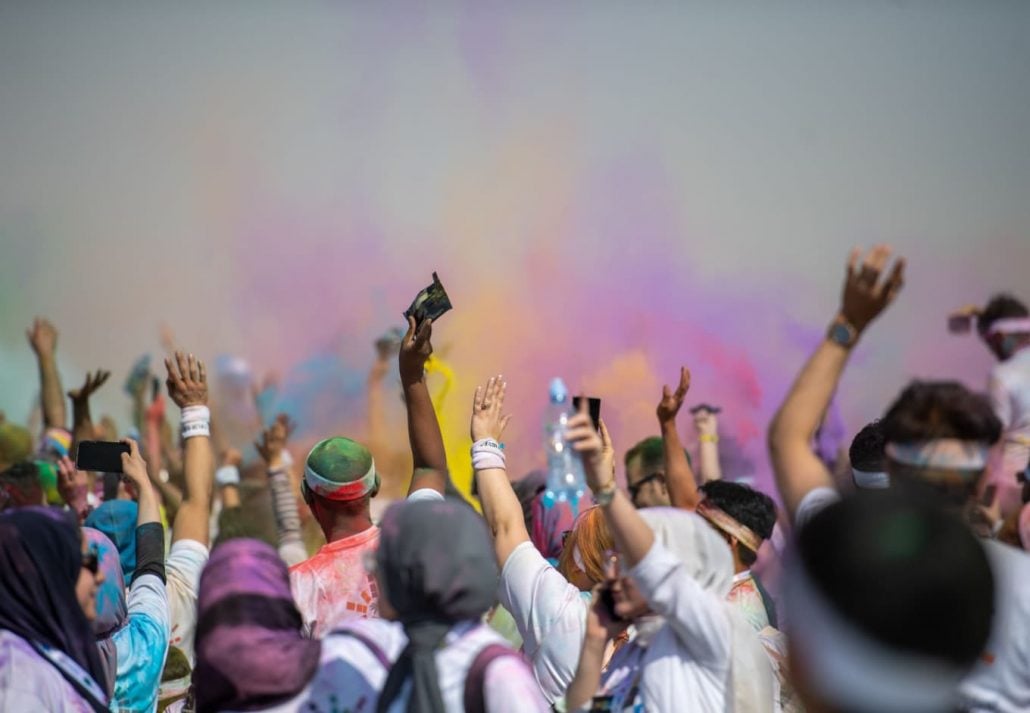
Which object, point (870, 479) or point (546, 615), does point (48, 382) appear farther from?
point (870, 479)

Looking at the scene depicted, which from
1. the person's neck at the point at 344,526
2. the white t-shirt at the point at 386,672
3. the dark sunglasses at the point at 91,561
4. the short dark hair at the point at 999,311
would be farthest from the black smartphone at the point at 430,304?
the short dark hair at the point at 999,311

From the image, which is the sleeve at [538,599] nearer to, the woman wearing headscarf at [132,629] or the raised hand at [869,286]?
the woman wearing headscarf at [132,629]

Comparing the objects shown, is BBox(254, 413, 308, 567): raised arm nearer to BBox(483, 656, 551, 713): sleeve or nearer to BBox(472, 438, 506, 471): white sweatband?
BBox(472, 438, 506, 471): white sweatband

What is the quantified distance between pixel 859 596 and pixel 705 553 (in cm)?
90

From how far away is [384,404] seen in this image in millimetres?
10852

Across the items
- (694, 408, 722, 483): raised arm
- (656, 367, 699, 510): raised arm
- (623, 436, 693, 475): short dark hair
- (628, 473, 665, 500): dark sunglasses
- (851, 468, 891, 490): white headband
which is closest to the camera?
(851, 468, 891, 490): white headband

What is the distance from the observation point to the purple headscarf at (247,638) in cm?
251

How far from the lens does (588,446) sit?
106 inches

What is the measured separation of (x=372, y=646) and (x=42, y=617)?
0.93 metres

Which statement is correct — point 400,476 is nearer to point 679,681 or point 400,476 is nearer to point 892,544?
point 679,681

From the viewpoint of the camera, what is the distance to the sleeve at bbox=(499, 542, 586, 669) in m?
3.45

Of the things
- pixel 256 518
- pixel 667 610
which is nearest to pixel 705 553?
pixel 667 610

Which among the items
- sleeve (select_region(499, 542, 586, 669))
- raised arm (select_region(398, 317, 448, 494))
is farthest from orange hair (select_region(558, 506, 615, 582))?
raised arm (select_region(398, 317, 448, 494))

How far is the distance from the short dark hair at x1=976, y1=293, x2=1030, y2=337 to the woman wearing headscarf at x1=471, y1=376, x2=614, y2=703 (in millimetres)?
2434
